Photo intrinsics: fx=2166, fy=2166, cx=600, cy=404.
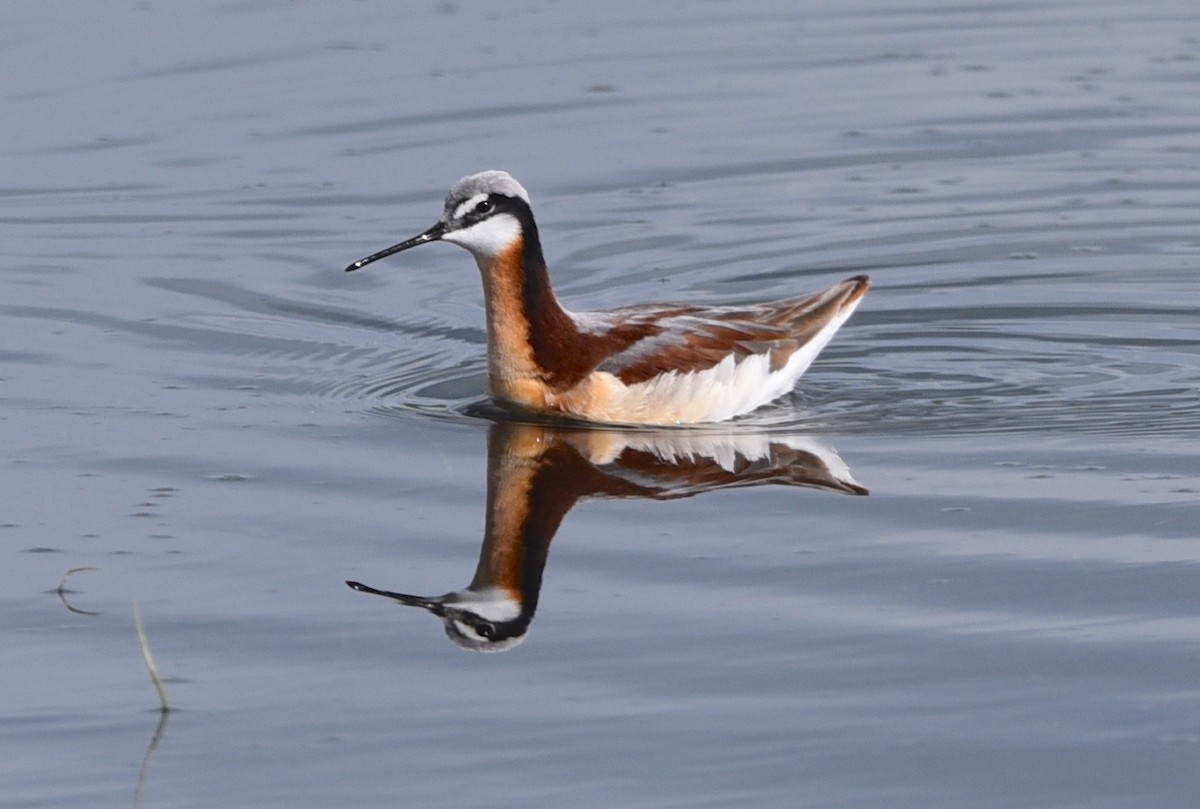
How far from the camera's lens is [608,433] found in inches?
459

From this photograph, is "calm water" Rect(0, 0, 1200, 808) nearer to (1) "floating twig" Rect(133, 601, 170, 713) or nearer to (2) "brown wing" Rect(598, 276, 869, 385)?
(1) "floating twig" Rect(133, 601, 170, 713)

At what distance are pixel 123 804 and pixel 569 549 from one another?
289cm

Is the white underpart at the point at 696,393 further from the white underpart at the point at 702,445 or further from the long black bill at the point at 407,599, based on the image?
the long black bill at the point at 407,599

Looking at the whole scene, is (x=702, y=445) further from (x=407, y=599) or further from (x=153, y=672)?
(x=153, y=672)

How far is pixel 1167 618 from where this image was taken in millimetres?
8266

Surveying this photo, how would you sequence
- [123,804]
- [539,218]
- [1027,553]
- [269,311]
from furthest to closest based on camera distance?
[539,218]
[269,311]
[1027,553]
[123,804]

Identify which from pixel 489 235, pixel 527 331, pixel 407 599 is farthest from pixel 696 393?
pixel 407 599

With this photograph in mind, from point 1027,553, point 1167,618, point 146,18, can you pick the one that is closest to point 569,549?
point 1027,553

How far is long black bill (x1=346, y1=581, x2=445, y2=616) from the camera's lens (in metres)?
8.72

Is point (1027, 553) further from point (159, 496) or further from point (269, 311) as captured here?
point (269, 311)

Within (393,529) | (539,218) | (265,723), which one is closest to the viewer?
(265,723)

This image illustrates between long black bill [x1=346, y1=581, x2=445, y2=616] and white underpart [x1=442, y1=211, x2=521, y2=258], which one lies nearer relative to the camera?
long black bill [x1=346, y1=581, x2=445, y2=616]

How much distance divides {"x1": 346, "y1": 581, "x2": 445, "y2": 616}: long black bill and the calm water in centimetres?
21

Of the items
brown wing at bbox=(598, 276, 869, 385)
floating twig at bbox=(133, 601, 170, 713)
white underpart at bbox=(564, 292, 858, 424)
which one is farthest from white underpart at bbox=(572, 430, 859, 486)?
floating twig at bbox=(133, 601, 170, 713)
